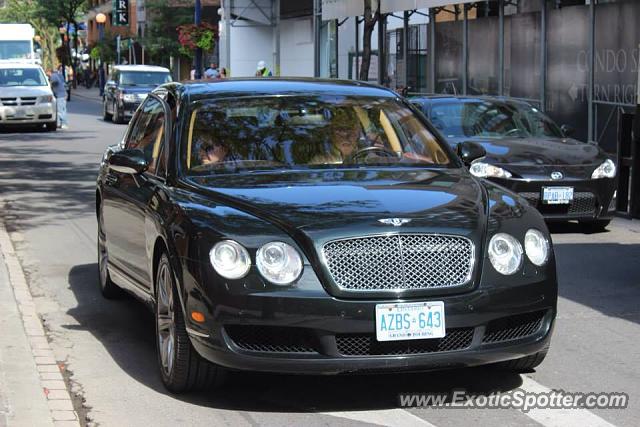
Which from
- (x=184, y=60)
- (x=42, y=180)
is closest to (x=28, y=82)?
(x=42, y=180)

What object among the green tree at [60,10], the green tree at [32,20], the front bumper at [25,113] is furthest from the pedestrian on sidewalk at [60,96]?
the green tree at [32,20]

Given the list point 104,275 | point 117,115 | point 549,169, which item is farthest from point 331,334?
point 117,115

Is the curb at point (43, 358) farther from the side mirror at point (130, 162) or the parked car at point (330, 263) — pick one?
the side mirror at point (130, 162)

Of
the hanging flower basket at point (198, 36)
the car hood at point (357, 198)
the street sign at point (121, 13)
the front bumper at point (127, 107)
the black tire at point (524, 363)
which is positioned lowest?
the black tire at point (524, 363)

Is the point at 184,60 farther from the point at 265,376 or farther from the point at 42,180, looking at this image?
the point at 265,376

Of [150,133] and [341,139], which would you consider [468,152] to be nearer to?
[341,139]

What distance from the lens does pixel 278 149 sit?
287 inches

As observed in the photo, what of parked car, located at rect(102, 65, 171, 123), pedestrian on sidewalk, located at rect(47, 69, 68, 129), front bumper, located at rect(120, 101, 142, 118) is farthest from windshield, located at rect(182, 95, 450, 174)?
front bumper, located at rect(120, 101, 142, 118)

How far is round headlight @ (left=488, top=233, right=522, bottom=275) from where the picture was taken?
242 inches

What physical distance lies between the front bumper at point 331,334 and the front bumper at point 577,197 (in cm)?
710

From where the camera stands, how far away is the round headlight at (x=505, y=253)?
6.14m

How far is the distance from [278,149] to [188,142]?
532mm

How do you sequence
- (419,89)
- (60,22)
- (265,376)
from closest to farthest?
(265,376) < (419,89) < (60,22)

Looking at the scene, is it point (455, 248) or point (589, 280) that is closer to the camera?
point (455, 248)
